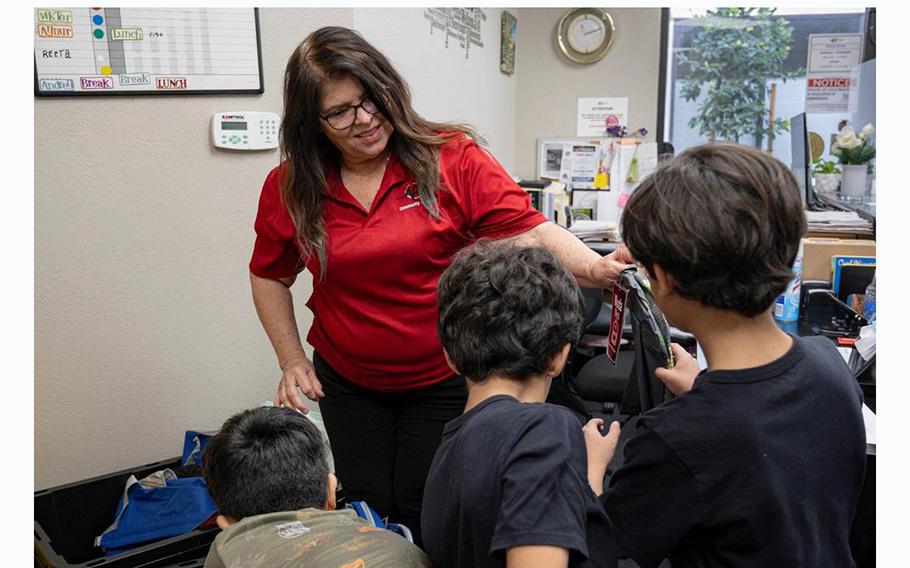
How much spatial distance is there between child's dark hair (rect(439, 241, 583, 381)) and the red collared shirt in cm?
45

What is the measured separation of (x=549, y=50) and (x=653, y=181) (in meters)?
3.74

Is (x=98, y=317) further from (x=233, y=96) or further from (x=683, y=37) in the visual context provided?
(x=683, y=37)

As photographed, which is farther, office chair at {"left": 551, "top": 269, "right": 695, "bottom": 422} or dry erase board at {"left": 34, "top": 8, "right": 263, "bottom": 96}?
dry erase board at {"left": 34, "top": 8, "right": 263, "bottom": 96}

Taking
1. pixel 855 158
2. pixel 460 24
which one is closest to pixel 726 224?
pixel 460 24

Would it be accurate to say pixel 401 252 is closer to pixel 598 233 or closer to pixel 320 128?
pixel 320 128

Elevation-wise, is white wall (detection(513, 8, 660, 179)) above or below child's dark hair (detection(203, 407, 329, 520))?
above

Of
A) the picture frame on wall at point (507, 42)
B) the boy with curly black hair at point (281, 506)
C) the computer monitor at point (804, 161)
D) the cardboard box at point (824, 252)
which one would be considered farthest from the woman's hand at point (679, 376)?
the picture frame on wall at point (507, 42)

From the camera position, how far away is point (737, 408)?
90 centimetres

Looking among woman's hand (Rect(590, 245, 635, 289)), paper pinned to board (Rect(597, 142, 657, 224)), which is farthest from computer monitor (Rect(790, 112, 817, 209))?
woman's hand (Rect(590, 245, 635, 289))

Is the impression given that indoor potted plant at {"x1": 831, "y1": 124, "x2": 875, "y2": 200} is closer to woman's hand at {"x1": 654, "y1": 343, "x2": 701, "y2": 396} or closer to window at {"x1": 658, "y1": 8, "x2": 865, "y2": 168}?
window at {"x1": 658, "y1": 8, "x2": 865, "y2": 168}

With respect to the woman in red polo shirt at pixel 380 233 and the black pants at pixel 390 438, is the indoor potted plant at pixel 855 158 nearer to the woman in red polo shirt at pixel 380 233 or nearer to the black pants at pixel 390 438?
the woman in red polo shirt at pixel 380 233

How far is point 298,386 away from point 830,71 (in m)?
4.04

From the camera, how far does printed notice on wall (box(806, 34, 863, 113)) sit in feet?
14.3

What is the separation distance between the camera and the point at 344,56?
4.79 ft
